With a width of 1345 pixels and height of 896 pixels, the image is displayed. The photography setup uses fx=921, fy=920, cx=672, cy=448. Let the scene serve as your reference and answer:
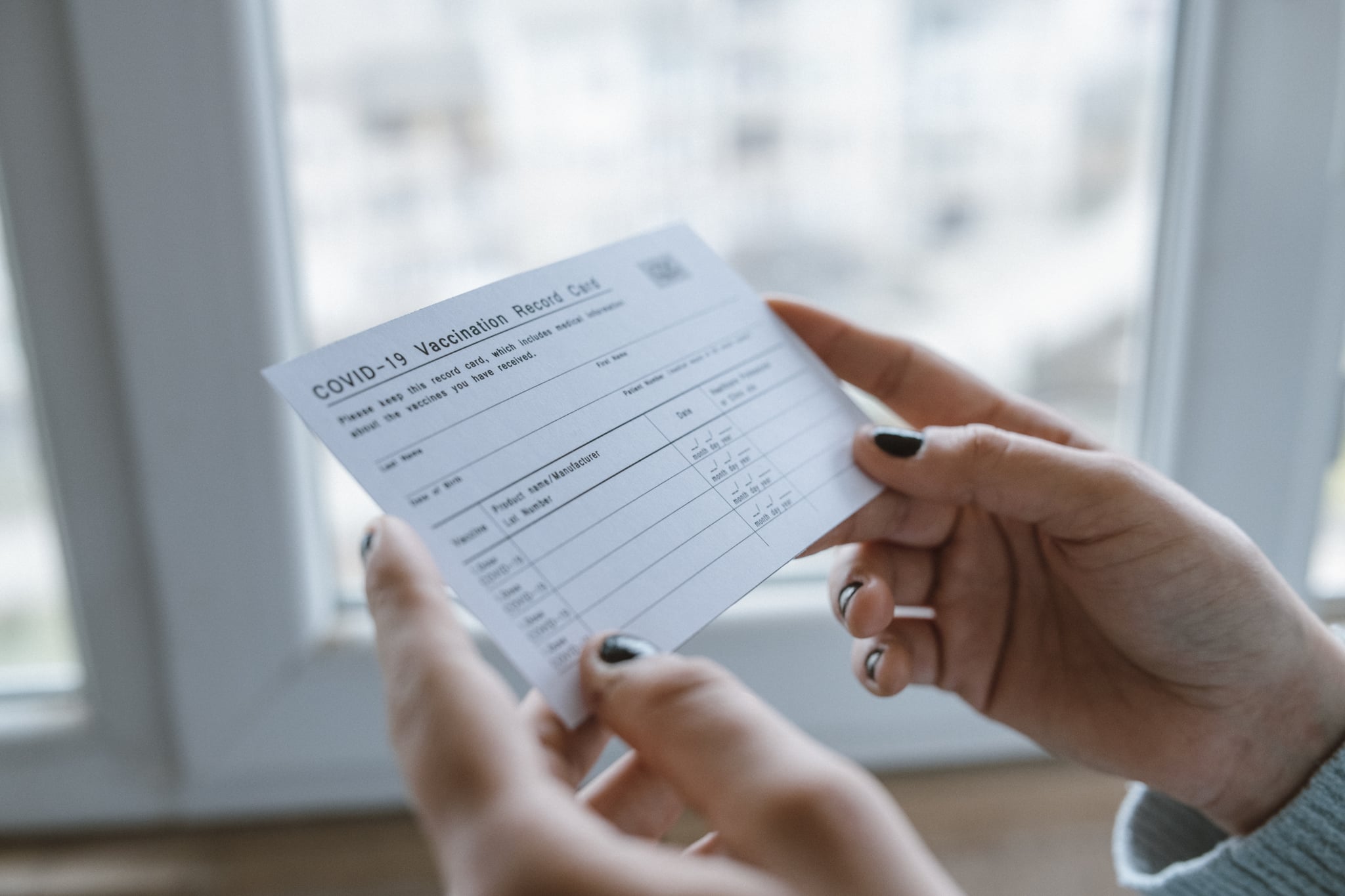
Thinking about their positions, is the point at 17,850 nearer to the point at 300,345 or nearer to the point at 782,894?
the point at 300,345

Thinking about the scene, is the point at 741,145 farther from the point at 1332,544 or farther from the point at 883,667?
the point at 1332,544

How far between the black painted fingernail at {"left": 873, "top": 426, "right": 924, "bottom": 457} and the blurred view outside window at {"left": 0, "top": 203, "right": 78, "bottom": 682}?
58cm

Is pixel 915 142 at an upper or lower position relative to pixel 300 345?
upper

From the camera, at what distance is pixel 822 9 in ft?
2.11

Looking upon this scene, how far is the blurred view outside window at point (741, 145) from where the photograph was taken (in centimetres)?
64

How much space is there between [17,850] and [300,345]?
0.45 metres

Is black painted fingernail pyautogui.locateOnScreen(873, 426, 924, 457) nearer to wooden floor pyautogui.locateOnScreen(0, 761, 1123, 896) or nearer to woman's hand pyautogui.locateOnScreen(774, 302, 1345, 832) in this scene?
woman's hand pyautogui.locateOnScreen(774, 302, 1345, 832)

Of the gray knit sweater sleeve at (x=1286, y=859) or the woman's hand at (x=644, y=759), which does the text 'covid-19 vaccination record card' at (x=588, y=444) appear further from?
the gray knit sweater sleeve at (x=1286, y=859)

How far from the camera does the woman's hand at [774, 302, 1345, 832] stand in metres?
0.50

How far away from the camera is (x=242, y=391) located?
0.62 meters

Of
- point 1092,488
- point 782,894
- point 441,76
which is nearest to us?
point 782,894

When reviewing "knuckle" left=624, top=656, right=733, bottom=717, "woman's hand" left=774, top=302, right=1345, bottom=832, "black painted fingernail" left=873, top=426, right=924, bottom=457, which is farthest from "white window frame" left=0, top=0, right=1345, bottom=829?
"knuckle" left=624, top=656, right=733, bottom=717

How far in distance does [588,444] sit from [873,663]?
0.26 meters

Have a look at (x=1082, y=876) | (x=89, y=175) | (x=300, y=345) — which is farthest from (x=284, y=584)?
(x=1082, y=876)
